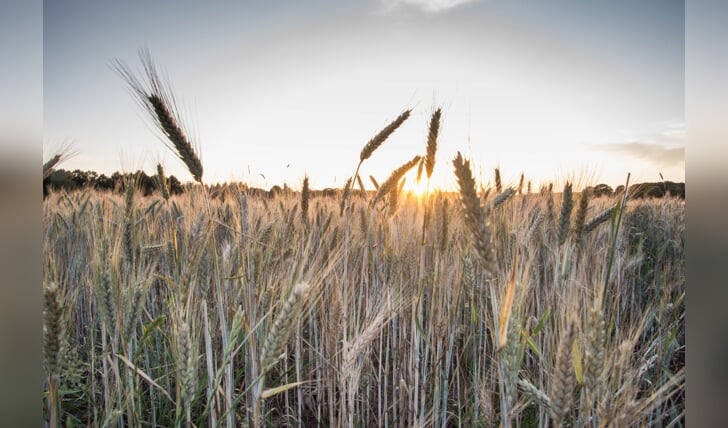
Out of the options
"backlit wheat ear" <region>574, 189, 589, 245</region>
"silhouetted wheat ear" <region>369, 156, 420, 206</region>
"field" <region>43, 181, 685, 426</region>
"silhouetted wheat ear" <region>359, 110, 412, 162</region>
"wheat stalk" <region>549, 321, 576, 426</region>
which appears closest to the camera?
"wheat stalk" <region>549, 321, 576, 426</region>

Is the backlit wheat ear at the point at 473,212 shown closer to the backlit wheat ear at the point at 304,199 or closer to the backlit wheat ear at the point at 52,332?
the backlit wheat ear at the point at 52,332

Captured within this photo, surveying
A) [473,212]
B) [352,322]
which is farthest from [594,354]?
[352,322]

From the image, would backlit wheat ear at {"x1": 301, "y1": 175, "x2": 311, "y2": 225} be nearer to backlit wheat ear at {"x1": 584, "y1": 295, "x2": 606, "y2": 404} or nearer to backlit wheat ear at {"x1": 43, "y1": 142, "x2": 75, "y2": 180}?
backlit wheat ear at {"x1": 43, "y1": 142, "x2": 75, "y2": 180}

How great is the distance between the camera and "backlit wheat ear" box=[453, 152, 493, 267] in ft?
3.07

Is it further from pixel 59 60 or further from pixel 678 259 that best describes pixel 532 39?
pixel 678 259

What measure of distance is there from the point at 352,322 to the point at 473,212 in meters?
0.86

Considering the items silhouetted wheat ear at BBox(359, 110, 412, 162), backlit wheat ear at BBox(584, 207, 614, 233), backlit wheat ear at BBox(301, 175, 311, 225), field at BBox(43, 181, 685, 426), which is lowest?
field at BBox(43, 181, 685, 426)

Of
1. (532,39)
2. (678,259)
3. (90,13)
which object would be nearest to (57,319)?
(90,13)

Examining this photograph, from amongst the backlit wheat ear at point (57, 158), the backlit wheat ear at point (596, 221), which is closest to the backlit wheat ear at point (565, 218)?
the backlit wheat ear at point (596, 221)

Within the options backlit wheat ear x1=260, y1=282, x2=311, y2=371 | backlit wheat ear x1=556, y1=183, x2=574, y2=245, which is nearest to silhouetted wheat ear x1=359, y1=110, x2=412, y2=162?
backlit wheat ear x1=556, y1=183, x2=574, y2=245

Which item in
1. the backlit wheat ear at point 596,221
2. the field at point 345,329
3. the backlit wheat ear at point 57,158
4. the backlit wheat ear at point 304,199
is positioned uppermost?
the backlit wheat ear at point 57,158

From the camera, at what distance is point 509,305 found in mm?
822

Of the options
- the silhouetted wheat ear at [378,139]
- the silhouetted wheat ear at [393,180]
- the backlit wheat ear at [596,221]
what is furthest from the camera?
the silhouetted wheat ear at [393,180]

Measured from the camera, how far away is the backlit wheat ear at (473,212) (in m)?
0.94
